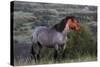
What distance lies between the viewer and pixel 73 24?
85.7 inches

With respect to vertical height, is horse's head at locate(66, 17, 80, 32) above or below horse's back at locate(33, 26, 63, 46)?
above

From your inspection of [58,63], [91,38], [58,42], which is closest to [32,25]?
[58,42]

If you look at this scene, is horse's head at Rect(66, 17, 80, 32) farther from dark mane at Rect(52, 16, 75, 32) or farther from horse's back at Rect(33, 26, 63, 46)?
horse's back at Rect(33, 26, 63, 46)

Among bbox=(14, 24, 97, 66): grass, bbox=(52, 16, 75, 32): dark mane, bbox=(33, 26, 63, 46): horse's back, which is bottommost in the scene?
bbox=(14, 24, 97, 66): grass

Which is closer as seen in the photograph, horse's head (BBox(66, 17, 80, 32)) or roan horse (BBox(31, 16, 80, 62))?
roan horse (BBox(31, 16, 80, 62))

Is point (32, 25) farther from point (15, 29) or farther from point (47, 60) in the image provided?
point (47, 60)

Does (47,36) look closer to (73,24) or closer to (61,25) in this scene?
(61,25)

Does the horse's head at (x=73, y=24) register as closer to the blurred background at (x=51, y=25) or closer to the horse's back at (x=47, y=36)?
the blurred background at (x=51, y=25)

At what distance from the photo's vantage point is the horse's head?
216cm

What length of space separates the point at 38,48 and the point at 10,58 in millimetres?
303

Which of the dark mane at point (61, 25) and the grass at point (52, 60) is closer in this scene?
the grass at point (52, 60)

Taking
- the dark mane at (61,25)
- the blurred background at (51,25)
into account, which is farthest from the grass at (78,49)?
the dark mane at (61,25)

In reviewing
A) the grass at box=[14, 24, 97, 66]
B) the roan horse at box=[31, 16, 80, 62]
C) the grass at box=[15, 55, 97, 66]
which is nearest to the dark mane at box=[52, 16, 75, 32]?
the roan horse at box=[31, 16, 80, 62]

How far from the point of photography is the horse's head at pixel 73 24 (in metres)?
2.16
